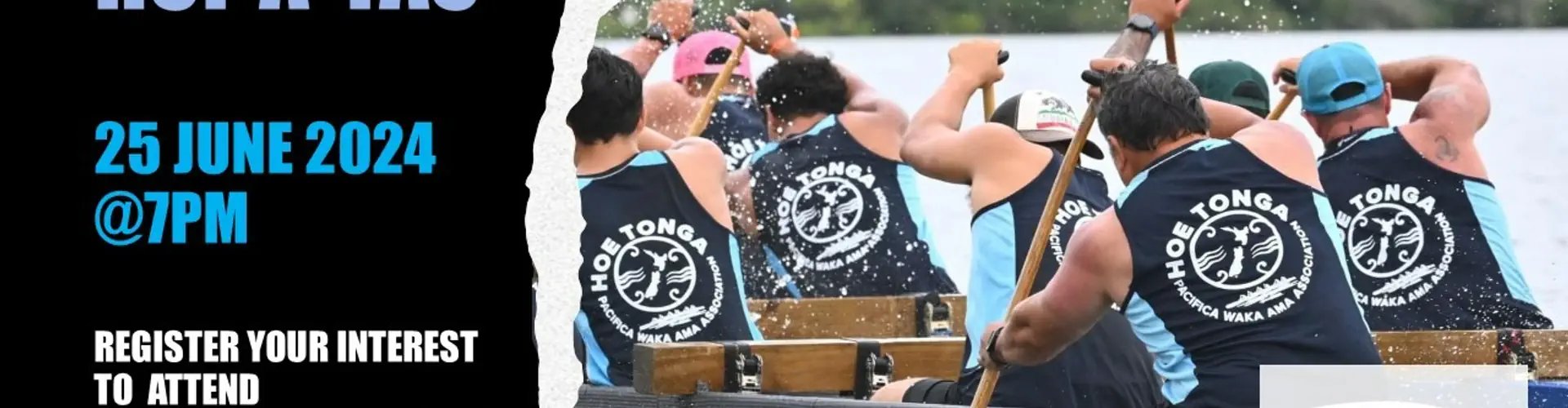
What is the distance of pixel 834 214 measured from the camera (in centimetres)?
593

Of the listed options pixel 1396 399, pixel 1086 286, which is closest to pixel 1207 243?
pixel 1086 286

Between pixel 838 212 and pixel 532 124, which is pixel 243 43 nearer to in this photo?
pixel 532 124

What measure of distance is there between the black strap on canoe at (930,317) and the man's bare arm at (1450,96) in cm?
122

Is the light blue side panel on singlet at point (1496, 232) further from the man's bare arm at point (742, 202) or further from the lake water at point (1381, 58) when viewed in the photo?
the lake water at point (1381, 58)

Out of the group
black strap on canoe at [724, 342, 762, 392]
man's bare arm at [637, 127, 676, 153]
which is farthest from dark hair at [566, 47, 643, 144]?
man's bare arm at [637, 127, 676, 153]

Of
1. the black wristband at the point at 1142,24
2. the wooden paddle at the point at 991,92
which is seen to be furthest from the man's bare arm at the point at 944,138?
the black wristband at the point at 1142,24

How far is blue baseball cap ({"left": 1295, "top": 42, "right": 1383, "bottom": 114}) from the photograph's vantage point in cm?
503

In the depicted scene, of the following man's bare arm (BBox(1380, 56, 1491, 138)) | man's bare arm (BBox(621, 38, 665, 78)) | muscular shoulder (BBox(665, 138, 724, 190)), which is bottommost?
muscular shoulder (BBox(665, 138, 724, 190))

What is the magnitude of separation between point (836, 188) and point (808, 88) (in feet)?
0.89

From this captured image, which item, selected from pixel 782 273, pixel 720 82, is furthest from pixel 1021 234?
pixel 720 82

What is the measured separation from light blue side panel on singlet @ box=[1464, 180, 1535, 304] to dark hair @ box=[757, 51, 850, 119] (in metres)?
1.64

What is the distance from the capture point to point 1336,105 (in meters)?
5.09

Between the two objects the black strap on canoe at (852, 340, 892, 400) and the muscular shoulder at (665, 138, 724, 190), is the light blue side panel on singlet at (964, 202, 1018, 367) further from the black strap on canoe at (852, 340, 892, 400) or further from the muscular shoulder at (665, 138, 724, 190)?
the muscular shoulder at (665, 138, 724, 190)

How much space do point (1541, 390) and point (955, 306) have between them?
1.74 meters
